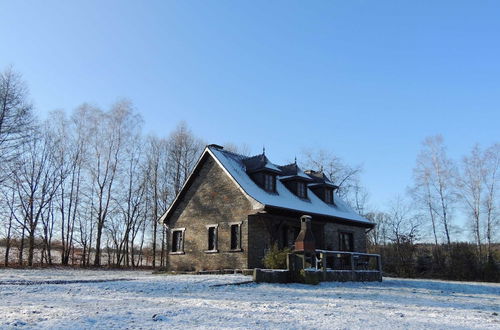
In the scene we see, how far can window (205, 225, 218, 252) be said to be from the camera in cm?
2200

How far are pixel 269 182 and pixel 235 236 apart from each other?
11.9 ft

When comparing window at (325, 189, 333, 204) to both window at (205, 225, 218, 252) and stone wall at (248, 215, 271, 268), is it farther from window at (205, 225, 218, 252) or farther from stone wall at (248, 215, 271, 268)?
window at (205, 225, 218, 252)

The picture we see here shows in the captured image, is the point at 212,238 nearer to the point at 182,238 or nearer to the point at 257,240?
the point at 182,238

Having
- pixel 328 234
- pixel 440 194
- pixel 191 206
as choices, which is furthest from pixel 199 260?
pixel 440 194

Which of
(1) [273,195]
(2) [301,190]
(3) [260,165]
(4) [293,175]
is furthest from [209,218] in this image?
(2) [301,190]

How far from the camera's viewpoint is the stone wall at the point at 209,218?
21.0 metres

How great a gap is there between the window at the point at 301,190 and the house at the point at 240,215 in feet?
0.20

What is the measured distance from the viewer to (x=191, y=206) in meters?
23.7

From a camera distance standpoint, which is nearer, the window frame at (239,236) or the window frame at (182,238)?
the window frame at (239,236)

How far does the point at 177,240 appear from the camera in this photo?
24.4 m

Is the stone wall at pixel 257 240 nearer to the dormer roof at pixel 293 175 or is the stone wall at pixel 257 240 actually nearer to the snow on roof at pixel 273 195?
the snow on roof at pixel 273 195

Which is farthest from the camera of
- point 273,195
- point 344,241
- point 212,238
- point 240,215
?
point 344,241

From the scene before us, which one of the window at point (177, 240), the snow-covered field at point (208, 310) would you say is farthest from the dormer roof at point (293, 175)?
the snow-covered field at point (208, 310)

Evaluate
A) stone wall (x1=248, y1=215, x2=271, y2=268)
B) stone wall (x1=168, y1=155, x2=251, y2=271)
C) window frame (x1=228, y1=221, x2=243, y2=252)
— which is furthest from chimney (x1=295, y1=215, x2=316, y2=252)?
window frame (x1=228, y1=221, x2=243, y2=252)
